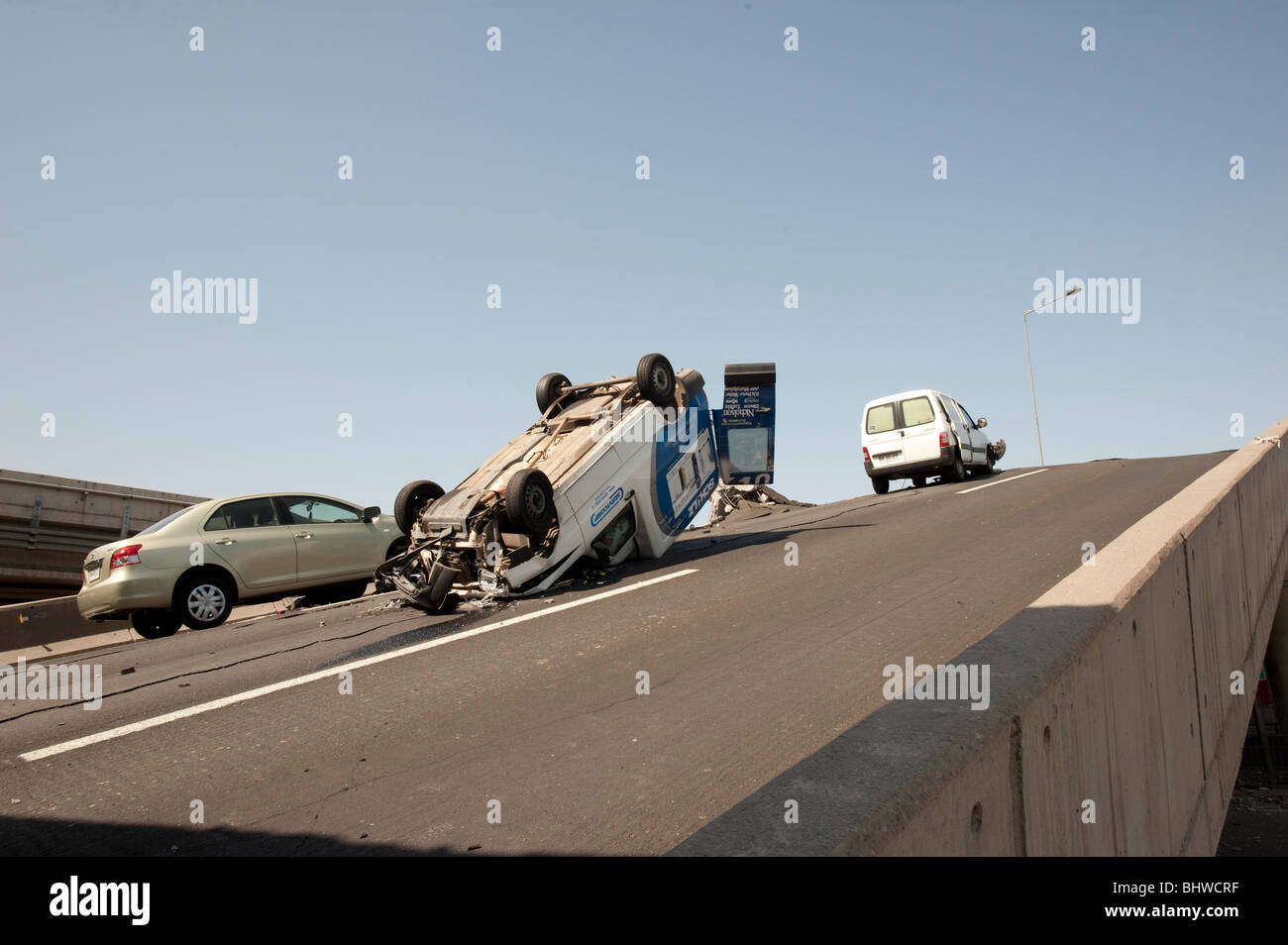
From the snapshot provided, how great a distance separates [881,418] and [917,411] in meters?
0.88

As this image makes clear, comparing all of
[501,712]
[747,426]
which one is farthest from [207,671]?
[747,426]

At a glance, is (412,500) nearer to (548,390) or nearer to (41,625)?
(548,390)

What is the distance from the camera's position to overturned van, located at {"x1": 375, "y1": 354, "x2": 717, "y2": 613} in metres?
8.32

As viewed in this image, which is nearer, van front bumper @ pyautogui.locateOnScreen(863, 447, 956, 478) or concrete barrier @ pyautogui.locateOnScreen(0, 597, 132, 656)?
concrete barrier @ pyautogui.locateOnScreen(0, 597, 132, 656)

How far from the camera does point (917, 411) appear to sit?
19047 millimetres

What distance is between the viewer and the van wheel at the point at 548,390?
35.7 feet

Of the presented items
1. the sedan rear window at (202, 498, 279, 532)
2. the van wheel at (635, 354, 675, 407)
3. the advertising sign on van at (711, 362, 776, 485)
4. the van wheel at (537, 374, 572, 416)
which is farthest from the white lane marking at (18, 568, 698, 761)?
the advertising sign on van at (711, 362, 776, 485)

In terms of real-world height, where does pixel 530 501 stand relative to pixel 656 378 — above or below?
below

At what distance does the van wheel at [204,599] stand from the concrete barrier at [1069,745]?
9.54m

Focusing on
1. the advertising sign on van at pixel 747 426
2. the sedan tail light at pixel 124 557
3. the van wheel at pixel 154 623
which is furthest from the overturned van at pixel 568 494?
the advertising sign on van at pixel 747 426

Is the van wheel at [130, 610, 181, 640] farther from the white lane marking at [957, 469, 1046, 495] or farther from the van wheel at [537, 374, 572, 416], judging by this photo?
the white lane marking at [957, 469, 1046, 495]

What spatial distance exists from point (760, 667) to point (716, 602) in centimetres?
210

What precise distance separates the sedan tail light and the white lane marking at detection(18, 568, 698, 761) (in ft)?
15.4

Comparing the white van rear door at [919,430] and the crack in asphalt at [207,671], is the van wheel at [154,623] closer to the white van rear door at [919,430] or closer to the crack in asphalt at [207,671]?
the crack in asphalt at [207,671]
